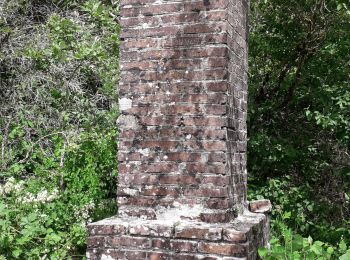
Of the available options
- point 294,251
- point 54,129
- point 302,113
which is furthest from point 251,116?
point 294,251

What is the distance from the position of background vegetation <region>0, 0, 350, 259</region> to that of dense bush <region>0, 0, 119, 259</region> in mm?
21

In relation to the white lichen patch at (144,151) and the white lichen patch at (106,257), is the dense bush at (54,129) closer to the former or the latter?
the white lichen patch at (106,257)

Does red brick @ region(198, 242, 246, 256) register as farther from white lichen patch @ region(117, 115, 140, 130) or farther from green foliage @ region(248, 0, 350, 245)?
green foliage @ region(248, 0, 350, 245)

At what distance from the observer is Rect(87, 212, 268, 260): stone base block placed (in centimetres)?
247

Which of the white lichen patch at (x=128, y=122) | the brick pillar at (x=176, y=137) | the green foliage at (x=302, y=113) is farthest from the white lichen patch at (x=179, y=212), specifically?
the green foliage at (x=302, y=113)

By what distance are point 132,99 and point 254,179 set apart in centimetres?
410

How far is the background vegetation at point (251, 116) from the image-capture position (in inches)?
201

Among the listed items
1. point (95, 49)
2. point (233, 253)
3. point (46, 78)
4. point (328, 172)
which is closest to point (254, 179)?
point (328, 172)

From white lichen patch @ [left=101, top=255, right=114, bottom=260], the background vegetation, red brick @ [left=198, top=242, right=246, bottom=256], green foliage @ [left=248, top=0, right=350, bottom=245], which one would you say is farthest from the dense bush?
green foliage @ [left=248, top=0, right=350, bottom=245]

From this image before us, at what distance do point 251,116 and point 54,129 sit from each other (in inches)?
118

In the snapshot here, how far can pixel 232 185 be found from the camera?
2.76 meters

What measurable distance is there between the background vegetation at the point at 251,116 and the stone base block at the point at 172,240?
1903 millimetres

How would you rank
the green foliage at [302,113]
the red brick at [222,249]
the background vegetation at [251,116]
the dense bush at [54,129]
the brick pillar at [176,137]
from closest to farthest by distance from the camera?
the red brick at [222,249] < the brick pillar at [176,137] < the dense bush at [54,129] < the background vegetation at [251,116] < the green foliage at [302,113]

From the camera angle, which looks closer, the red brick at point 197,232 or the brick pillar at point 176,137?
the red brick at point 197,232
